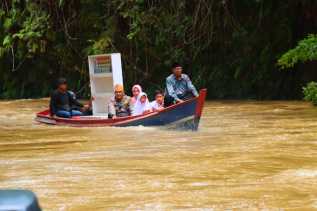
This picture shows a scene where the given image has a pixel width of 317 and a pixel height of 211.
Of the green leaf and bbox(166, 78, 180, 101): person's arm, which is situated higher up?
the green leaf

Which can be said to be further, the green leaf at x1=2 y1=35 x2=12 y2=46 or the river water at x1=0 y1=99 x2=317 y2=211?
the green leaf at x1=2 y1=35 x2=12 y2=46

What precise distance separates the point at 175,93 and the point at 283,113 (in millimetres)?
2840

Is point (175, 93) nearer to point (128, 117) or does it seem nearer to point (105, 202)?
point (128, 117)

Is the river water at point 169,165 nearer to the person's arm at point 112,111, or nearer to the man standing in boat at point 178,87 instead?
the person's arm at point 112,111

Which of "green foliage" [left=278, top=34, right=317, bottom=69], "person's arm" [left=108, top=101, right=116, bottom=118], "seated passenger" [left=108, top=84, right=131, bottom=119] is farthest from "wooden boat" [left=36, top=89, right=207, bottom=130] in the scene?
"green foliage" [left=278, top=34, right=317, bottom=69]

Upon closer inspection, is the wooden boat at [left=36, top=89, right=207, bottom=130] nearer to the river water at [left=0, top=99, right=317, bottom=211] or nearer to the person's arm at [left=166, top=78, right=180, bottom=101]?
the river water at [left=0, top=99, right=317, bottom=211]

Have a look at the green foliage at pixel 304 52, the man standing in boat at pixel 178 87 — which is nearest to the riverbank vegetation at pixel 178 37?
the green foliage at pixel 304 52

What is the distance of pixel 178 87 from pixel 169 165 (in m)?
5.30

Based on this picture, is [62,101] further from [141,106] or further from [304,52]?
[304,52]

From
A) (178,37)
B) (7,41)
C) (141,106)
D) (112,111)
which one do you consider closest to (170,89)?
(141,106)

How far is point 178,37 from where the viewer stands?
2059 centimetres

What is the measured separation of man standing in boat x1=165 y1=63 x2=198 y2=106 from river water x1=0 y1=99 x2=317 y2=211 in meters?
0.67

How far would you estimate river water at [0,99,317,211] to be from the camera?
6695mm

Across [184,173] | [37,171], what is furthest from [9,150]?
[184,173]
